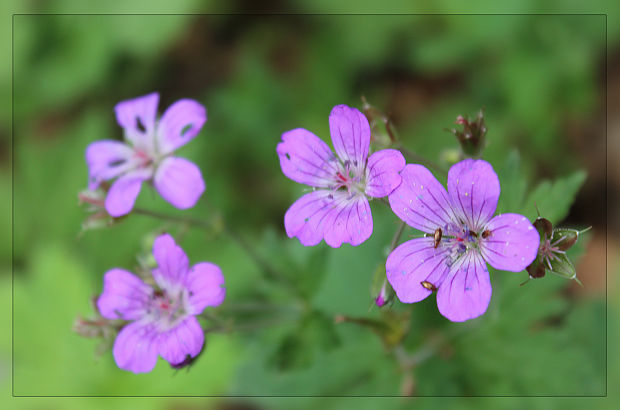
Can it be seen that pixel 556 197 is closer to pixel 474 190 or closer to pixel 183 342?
pixel 474 190

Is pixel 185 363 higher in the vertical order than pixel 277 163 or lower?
lower

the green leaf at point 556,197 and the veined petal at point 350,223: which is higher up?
the green leaf at point 556,197

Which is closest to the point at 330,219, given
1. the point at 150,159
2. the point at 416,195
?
the point at 416,195

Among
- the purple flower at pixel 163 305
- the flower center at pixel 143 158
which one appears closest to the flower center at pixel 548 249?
the purple flower at pixel 163 305

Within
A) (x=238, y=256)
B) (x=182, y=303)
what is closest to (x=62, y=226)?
(x=238, y=256)

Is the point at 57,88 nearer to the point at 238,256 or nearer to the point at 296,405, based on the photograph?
Result: the point at 238,256

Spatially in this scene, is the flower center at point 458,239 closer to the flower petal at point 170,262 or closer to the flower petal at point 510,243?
the flower petal at point 510,243
